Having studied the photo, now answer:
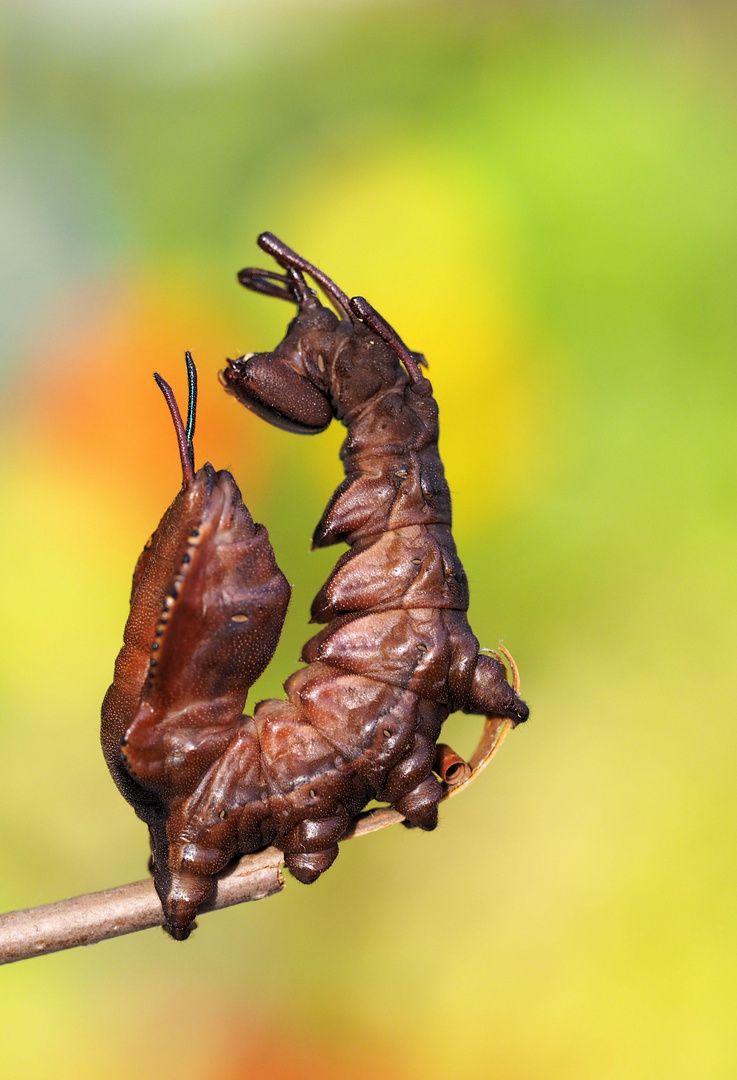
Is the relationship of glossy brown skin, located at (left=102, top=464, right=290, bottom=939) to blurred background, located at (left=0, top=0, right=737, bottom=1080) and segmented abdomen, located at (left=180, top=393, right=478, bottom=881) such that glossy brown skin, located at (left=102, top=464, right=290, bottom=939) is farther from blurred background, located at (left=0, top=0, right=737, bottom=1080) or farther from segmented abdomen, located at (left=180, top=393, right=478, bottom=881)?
blurred background, located at (left=0, top=0, right=737, bottom=1080)

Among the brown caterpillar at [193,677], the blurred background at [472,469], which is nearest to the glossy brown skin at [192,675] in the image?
the brown caterpillar at [193,677]

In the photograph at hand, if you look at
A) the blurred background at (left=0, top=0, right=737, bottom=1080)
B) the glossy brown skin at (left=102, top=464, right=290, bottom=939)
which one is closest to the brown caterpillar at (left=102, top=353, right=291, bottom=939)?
the glossy brown skin at (left=102, top=464, right=290, bottom=939)

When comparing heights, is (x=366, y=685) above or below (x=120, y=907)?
above

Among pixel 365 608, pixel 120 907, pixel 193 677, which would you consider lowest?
pixel 120 907

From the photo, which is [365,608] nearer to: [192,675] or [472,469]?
[192,675]

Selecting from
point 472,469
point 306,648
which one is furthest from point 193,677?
point 472,469

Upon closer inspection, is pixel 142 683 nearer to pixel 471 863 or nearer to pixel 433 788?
pixel 433 788

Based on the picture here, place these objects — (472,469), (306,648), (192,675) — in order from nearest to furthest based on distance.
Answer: (192,675) → (306,648) → (472,469)
